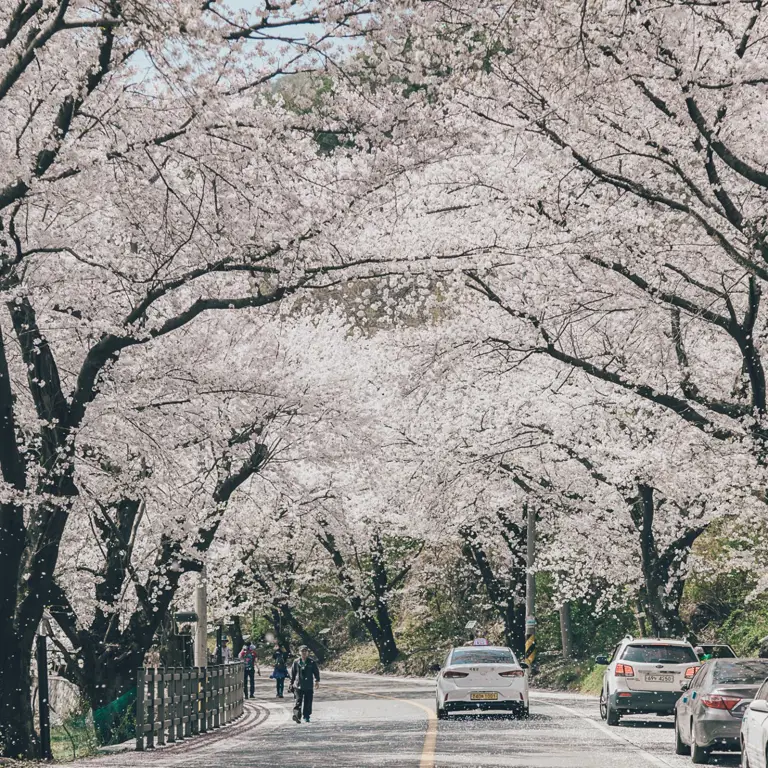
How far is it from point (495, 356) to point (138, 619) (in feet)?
29.4

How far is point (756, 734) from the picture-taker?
1166 centimetres

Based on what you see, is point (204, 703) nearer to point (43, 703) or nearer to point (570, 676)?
point (43, 703)

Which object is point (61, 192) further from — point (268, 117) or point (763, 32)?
point (763, 32)

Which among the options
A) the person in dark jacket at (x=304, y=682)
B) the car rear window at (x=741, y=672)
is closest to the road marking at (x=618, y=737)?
the car rear window at (x=741, y=672)

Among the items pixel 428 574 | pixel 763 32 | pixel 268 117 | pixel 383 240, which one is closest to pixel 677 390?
pixel 383 240

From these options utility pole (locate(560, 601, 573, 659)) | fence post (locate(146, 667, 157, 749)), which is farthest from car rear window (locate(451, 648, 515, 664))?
utility pole (locate(560, 601, 573, 659))

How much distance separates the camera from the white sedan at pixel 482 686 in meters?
23.7

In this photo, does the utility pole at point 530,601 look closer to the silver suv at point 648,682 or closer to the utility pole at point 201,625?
the utility pole at point 201,625

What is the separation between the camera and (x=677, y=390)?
72.2 feet

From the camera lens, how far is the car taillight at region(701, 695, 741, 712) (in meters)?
14.7

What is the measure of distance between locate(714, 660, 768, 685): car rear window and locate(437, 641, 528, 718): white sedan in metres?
8.45

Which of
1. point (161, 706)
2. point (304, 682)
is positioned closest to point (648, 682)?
point (304, 682)

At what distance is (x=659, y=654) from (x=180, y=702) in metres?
8.45

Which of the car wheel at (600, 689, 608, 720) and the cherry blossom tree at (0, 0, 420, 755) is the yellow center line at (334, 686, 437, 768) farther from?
the cherry blossom tree at (0, 0, 420, 755)
